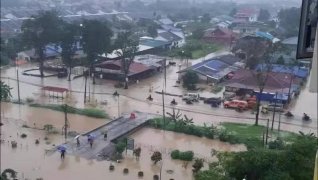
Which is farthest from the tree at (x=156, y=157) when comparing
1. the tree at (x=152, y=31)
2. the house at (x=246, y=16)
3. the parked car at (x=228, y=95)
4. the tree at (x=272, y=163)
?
the house at (x=246, y=16)

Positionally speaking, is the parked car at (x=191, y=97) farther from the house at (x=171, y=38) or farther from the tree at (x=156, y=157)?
the house at (x=171, y=38)

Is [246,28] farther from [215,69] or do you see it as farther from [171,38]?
[215,69]

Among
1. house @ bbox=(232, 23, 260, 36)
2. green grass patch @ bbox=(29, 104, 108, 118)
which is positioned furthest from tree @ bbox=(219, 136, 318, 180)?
house @ bbox=(232, 23, 260, 36)

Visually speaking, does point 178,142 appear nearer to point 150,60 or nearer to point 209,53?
point 150,60

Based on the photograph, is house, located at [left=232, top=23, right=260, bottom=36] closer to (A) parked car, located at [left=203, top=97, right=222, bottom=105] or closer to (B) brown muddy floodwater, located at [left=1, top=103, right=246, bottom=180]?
(A) parked car, located at [left=203, top=97, right=222, bottom=105]

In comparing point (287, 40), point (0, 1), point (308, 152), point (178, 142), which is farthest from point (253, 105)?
point (0, 1)

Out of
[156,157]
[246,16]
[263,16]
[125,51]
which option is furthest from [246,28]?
[156,157]
